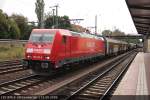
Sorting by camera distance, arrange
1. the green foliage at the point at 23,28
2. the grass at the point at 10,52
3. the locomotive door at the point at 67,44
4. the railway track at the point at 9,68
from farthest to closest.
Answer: the green foliage at the point at 23,28 < the grass at the point at 10,52 < the railway track at the point at 9,68 < the locomotive door at the point at 67,44

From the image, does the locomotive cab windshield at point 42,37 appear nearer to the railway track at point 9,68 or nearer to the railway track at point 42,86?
the railway track at point 42,86

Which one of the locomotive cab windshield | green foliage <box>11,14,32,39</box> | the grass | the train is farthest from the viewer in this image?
green foliage <box>11,14,32,39</box>

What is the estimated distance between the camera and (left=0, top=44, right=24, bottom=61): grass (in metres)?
31.4

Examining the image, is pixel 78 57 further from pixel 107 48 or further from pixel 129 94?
pixel 107 48

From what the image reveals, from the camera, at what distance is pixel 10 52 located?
33438 millimetres

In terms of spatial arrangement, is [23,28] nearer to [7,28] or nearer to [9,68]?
[7,28]

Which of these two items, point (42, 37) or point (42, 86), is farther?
point (42, 37)

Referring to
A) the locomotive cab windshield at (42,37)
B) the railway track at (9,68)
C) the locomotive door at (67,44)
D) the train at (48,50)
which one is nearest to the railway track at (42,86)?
the train at (48,50)

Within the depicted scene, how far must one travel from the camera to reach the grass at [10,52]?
1237 inches

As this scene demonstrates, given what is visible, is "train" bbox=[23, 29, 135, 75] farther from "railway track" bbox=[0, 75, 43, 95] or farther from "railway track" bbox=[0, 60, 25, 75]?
"railway track" bbox=[0, 60, 25, 75]

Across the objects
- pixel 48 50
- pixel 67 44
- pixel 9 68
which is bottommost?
pixel 9 68

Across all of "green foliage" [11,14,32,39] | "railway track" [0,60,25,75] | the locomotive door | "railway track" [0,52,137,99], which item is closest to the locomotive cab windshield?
the locomotive door

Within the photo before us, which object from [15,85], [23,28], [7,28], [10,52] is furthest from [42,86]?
[23,28]

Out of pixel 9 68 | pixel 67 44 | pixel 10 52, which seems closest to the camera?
pixel 67 44
